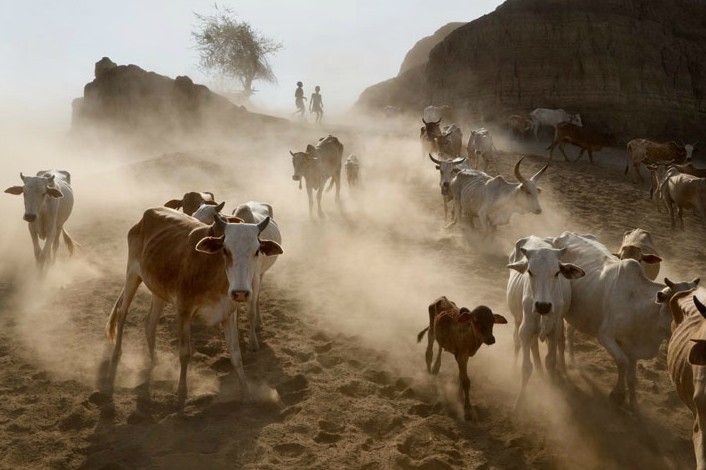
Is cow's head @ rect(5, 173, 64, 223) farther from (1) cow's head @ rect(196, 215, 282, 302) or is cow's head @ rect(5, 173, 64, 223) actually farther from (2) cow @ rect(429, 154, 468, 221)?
(2) cow @ rect(429, 154, 468, 221)

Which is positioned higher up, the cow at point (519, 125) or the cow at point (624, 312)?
the cow at point (519, 125)

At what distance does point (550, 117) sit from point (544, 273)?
2323cm

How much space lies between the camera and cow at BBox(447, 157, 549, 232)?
11.5 meters

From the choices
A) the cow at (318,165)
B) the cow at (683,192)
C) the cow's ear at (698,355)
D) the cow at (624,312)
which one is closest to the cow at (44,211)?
the cow at (318,165)

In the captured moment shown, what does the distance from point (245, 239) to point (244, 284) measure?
0.45 m

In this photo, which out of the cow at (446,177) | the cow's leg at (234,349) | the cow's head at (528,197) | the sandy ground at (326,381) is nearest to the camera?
the sandy ground at (326,381)

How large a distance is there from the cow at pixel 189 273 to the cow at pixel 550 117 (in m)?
23.4

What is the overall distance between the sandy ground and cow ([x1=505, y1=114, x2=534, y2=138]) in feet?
49.3

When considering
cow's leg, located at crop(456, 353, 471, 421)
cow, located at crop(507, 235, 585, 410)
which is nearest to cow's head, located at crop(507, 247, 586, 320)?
cow, located at crop(507, 235, 585, 410)

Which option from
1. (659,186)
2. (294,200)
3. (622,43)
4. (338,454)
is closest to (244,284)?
(338,454)

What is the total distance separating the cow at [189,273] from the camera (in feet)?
17.6

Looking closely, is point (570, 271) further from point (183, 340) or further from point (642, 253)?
point (183, 340)

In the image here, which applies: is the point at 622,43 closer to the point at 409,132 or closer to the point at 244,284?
A: the point at 409,132

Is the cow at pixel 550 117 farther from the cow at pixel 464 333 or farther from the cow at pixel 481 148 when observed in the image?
the cow at pixel 464 333
